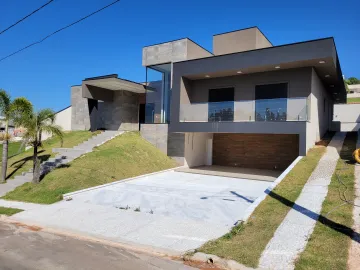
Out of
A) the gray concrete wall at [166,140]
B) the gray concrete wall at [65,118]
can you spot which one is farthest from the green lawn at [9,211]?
the gray concrete wall at [65,118]

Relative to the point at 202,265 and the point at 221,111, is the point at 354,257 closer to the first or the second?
the point at 202,265

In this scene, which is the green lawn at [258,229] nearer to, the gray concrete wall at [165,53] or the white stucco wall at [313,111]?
the white stucco wall at [313,111]

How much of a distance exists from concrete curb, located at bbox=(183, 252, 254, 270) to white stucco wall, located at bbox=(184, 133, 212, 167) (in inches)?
524

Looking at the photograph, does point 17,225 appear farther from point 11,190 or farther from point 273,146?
point 273,146

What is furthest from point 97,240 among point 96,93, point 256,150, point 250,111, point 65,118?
point 65,118

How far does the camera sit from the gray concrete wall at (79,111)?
25.9m

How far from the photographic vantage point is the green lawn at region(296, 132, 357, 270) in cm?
484

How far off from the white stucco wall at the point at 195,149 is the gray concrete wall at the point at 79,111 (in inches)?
439

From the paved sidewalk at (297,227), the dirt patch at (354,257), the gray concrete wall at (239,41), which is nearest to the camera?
the dirt patch at (354,257)

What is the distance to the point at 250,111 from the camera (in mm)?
14836

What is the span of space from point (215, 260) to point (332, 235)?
2639 millimetres

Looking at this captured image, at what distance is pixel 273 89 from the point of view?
16.8m

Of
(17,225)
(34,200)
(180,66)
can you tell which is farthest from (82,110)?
(17,225)

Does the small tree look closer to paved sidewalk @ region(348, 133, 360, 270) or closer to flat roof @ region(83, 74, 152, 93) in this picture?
flat roof @ region(83, 74, 152, 93)
